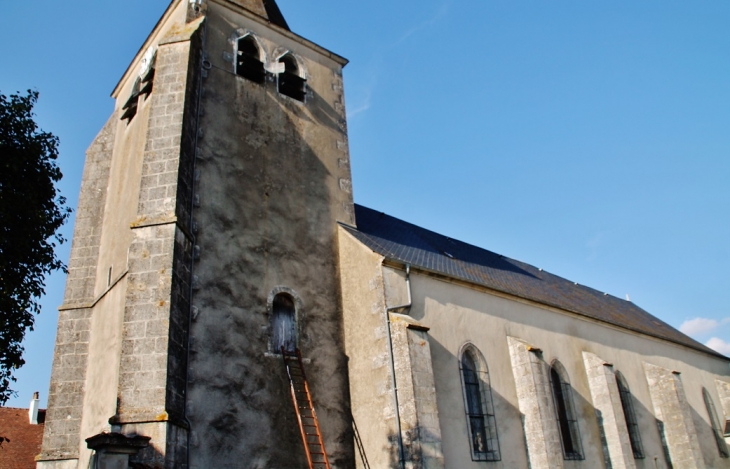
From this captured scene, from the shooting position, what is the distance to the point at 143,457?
819 cm

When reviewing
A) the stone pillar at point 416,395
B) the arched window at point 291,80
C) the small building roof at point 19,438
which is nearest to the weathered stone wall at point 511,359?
the stone pillar at point 416,395

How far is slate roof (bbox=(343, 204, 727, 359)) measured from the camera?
13648 mm

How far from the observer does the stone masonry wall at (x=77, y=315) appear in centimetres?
1084

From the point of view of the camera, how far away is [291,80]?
14.1 metres

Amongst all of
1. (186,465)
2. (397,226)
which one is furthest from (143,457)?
(397,226)

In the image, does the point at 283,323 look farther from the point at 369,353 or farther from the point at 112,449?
the point at 112,449

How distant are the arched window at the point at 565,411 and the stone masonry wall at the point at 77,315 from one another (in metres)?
10.2

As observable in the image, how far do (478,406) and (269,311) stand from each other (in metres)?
4.71

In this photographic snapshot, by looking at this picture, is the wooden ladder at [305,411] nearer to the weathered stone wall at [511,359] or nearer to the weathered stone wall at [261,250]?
the weathered stone wall at [261,250]

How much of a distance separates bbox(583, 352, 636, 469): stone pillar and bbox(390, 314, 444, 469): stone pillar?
6337 mm

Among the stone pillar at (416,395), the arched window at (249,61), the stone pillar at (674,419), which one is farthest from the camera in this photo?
the stone pillar at (674,419)

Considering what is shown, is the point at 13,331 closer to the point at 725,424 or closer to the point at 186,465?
the point at 186,465

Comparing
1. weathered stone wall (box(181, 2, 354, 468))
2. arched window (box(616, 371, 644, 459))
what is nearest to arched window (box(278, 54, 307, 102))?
weathered stone wall (box(181, 2, 354, 468))

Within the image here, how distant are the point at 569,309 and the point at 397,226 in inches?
197
